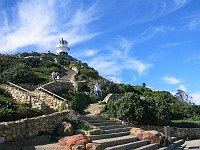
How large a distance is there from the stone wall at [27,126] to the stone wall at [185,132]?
A: 26.2 ft

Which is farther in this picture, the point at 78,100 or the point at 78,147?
the point at 78,100

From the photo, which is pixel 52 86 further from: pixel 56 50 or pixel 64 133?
pixel 56 50

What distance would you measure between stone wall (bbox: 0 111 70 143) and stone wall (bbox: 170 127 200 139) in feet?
26.2

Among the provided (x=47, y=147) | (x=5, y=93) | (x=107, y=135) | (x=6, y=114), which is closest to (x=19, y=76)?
(x=5, y=93)

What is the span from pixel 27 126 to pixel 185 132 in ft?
37.6

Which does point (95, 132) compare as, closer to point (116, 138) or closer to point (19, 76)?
point (116, 138)

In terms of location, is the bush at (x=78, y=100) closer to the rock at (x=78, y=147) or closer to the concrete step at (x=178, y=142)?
the concrete step at (x=178, y=142)

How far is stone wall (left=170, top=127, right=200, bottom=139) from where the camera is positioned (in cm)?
2081

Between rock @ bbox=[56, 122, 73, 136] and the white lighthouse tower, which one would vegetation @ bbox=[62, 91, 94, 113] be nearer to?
rock @ bbox=[56, 122, 73, 136]

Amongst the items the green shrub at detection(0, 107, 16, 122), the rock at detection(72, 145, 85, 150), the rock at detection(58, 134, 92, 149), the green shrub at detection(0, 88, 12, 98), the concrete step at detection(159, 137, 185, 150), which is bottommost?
the concrete step at detection(159, 137, 185, 150)

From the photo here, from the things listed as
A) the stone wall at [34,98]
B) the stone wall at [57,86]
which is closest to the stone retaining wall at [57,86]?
the stone wall at [57,86]

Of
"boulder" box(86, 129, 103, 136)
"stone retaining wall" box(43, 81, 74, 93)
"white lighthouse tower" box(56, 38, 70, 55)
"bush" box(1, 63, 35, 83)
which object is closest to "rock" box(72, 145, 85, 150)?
"boulder" box(86, 129, 103, 136)

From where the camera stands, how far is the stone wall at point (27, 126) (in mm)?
12422

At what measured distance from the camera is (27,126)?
13.4 m
